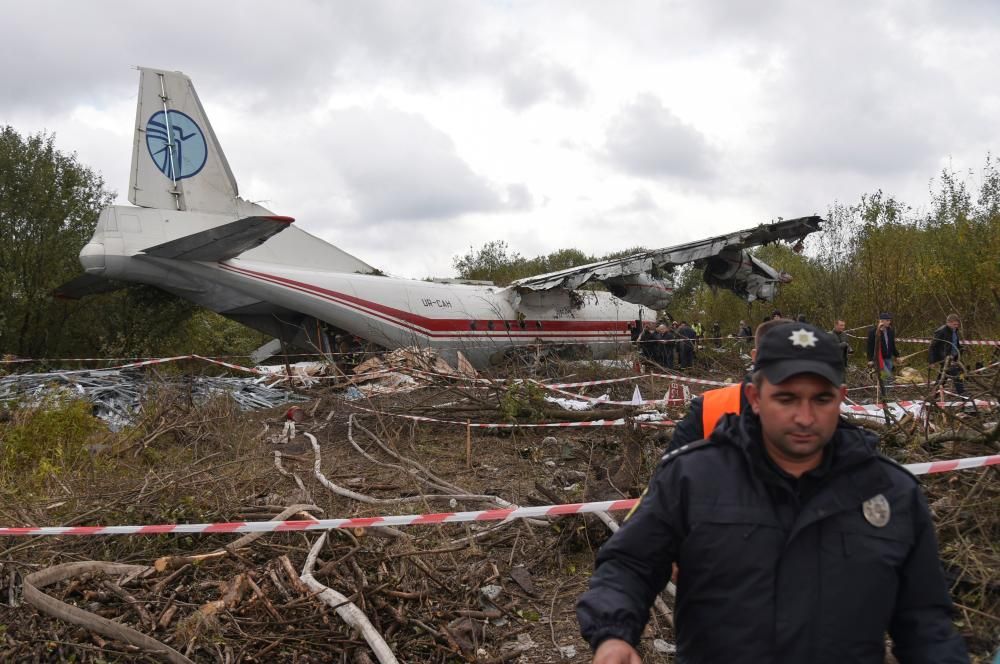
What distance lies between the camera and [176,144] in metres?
14.2

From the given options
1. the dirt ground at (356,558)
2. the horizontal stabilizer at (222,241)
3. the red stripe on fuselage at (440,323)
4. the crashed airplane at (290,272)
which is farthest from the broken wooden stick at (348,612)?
the red stripe on fuselage at (440,323)

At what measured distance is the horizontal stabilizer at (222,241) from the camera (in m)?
11.9

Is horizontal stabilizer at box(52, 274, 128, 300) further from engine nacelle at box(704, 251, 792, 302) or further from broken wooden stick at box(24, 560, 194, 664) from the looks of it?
engine nacelle at box(704, 251, 792, 302)

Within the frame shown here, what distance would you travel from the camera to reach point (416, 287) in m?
16.0

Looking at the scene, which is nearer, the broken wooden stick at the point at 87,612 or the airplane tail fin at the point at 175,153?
the broken wooden stick at the point at 87,612

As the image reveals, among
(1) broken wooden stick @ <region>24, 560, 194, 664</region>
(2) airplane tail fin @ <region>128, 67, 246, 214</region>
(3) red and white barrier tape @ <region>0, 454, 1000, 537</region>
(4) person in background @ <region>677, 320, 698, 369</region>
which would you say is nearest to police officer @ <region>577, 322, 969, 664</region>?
(3) red and white barrier tape @ <region>0, 454, 1000, 537</region>

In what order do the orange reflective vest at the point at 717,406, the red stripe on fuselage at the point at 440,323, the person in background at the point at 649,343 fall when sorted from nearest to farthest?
1. the orange reflective vest at the point at 717,406
2. the red stripe on fuselage at the point at 440,323
3. the person in background at the point at 649,343

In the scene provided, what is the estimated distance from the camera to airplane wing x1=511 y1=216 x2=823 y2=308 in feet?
56.8

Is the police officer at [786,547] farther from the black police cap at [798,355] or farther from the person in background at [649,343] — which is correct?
the person in background at [649,343]

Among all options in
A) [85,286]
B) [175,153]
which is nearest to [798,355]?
[175,153]

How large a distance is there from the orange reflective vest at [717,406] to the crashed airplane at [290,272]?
937 cm

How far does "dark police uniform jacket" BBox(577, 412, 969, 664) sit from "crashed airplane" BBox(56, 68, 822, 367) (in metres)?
10.2

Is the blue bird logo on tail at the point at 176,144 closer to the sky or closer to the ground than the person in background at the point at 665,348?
closer to the sky

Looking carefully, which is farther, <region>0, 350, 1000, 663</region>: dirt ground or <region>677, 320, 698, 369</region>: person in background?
<region>677, 320, 698, 369</region>: person in background
